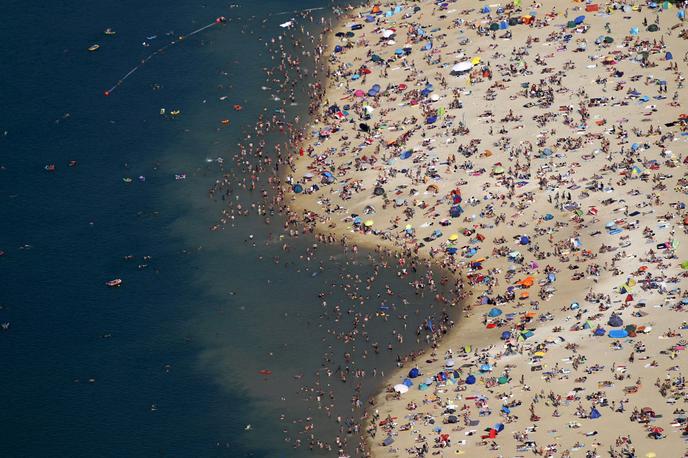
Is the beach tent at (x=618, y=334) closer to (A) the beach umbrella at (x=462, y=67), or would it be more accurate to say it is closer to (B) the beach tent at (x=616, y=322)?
(B) the beach tent at (x=616, y=322)

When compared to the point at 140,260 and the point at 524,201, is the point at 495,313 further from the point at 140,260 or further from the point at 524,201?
the point at 140,260

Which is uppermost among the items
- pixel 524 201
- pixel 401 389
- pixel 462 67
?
pixel 462 67

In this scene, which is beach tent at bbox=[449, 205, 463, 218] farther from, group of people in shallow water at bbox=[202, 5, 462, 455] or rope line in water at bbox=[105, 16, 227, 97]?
rope line in water at bbox=[105, 16, 227, 97]

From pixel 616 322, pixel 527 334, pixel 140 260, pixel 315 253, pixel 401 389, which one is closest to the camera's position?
pixel 616 322

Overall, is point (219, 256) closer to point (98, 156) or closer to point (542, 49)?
point (98, 156)

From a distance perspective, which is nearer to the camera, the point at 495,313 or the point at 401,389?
the point at 401,389

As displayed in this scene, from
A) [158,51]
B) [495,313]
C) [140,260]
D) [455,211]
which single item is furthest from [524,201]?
[158,51]

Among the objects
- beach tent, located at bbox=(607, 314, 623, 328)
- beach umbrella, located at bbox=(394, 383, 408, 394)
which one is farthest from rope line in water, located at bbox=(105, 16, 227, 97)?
beach tent, located at bbox=(607, 314, 623, 328)
